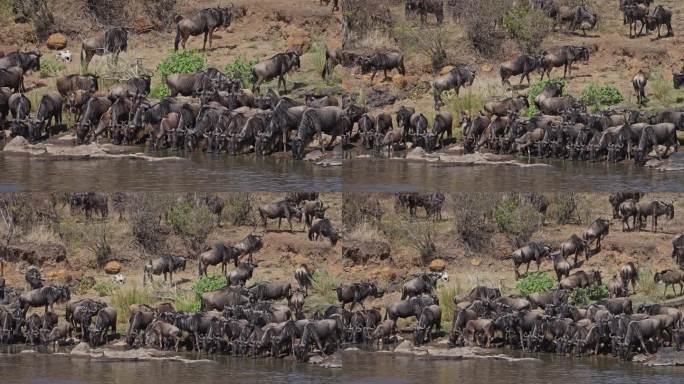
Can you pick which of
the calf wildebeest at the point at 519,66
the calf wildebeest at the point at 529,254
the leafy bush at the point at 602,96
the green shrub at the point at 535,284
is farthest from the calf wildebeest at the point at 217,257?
the leafy bush at the point at 602,96

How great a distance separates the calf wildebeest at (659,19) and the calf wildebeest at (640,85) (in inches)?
124

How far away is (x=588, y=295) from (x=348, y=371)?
8.74m

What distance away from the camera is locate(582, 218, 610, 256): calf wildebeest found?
55781 mm

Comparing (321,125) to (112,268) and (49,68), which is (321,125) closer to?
(112,268)

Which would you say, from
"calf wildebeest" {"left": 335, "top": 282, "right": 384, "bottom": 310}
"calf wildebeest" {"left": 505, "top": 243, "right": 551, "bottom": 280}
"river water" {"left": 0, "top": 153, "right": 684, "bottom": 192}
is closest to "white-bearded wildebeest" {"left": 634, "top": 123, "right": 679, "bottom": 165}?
"river water" {"left": 0, "top": 153, "right": 684, "bottom": 192}

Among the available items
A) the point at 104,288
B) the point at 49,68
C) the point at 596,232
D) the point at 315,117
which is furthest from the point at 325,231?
the point at 49,68

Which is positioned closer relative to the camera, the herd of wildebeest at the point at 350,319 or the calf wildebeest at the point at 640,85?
the herd of wildebeest at the point at 350,319

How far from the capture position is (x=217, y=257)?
54.5 metres

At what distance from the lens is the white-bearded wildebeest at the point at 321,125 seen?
54.9m

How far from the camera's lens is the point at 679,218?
57.8 metres

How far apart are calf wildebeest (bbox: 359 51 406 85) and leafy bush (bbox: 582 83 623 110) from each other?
4.73 meters

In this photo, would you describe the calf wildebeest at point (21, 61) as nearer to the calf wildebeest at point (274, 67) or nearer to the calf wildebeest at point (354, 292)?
the calf wildebeest at point (274, 67)

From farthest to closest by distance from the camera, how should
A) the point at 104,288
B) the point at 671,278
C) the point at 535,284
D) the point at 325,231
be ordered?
the point at 325,231 → the point at 104,288 → the point at 535,284 → the point at 671,278

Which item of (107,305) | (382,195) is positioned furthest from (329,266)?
(107,305)
